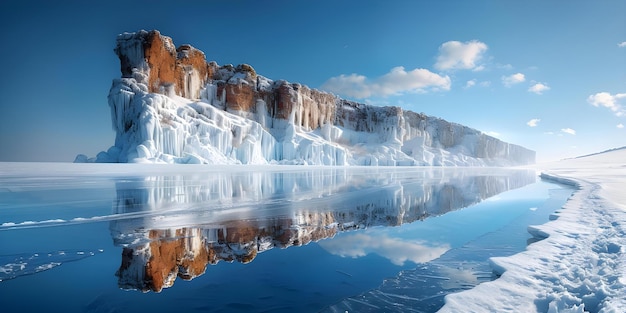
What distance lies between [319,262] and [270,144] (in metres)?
38.0

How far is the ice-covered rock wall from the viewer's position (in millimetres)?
28141

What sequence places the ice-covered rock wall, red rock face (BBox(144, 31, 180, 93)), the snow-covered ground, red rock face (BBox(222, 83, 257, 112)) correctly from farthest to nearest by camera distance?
red rock face (BBox(222, 83, 257, 112))
red rock face (BBox(144, 31, 180, 93))
the ice-covered rock wall
the snow-covered ground

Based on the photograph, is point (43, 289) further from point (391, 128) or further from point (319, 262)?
point (391, 128)

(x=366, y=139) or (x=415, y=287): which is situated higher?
(x=366, y=139)

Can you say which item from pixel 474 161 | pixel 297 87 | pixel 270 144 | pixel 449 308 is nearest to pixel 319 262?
pixel 449 308

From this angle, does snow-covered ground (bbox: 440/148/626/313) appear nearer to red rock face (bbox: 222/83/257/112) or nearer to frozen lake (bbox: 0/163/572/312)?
frozen lake (bbox: 0/163/572/312)

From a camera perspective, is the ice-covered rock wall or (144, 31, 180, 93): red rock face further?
(144, 31, 180, 93): red rock face

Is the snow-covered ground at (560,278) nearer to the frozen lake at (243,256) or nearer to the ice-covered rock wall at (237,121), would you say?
the frozen lake at (243,256)

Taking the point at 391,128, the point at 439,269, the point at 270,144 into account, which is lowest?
the point at 439,269

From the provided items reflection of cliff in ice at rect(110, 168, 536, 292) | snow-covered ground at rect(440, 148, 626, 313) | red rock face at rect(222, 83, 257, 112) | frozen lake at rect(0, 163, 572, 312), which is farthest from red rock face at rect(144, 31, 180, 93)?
snow-covered ground at rect(440, 148, 626, 313)

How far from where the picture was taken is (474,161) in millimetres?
76438

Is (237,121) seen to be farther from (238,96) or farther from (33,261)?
(33,261)

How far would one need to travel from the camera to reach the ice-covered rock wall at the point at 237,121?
92.3ft

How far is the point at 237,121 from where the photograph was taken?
38.5m
